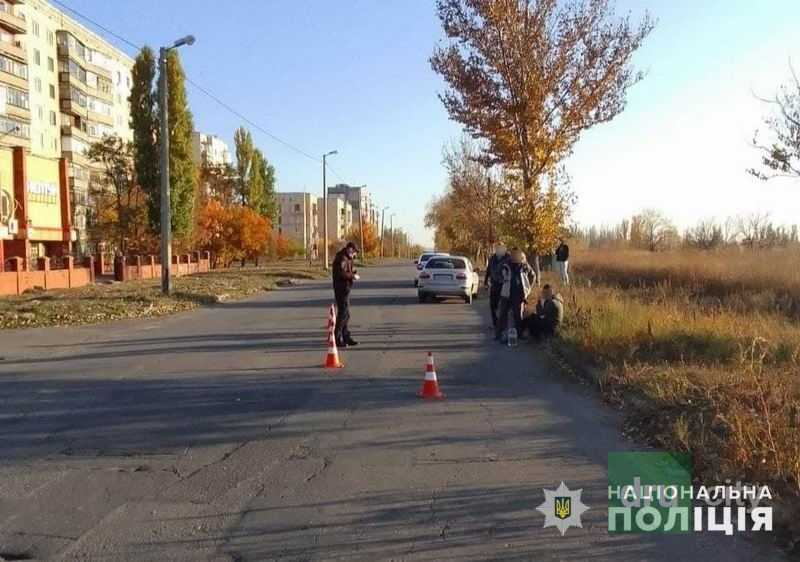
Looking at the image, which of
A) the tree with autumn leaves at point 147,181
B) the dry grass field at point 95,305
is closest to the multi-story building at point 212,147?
the tree with autumn leaves at point 147,181

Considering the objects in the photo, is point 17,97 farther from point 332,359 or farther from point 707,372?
point 707,372

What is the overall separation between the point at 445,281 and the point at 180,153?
27.7m

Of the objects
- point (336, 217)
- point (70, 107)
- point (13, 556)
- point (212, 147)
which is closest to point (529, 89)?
point (13, 556)

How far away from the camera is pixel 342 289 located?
14062 millimetres

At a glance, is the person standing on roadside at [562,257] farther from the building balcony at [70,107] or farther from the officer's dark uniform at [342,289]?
the building balcony at [70,107]

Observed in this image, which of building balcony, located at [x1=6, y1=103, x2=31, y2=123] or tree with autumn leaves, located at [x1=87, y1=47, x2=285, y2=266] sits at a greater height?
building balcony, located at [x1=6, y1=103, x2=31, y2=123]

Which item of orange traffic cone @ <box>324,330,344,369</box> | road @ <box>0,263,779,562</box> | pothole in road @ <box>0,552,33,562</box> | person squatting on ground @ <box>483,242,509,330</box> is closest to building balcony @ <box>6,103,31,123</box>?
road @ <box>0,263,779,562</box>

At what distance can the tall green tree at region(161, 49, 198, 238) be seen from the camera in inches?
1841

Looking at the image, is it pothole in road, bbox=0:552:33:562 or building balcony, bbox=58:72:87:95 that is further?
building balcony, bbox=58:72:87:95

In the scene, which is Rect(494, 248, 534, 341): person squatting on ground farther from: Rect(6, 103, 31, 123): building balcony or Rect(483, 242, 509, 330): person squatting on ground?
Rect(6, 103, 31, 123): building balcony

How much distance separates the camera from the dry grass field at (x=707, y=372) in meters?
5.91

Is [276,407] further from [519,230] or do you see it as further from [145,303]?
[145,303]

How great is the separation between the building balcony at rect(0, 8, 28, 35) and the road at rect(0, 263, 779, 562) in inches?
2263

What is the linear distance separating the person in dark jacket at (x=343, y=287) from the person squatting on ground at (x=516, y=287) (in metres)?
2.87
